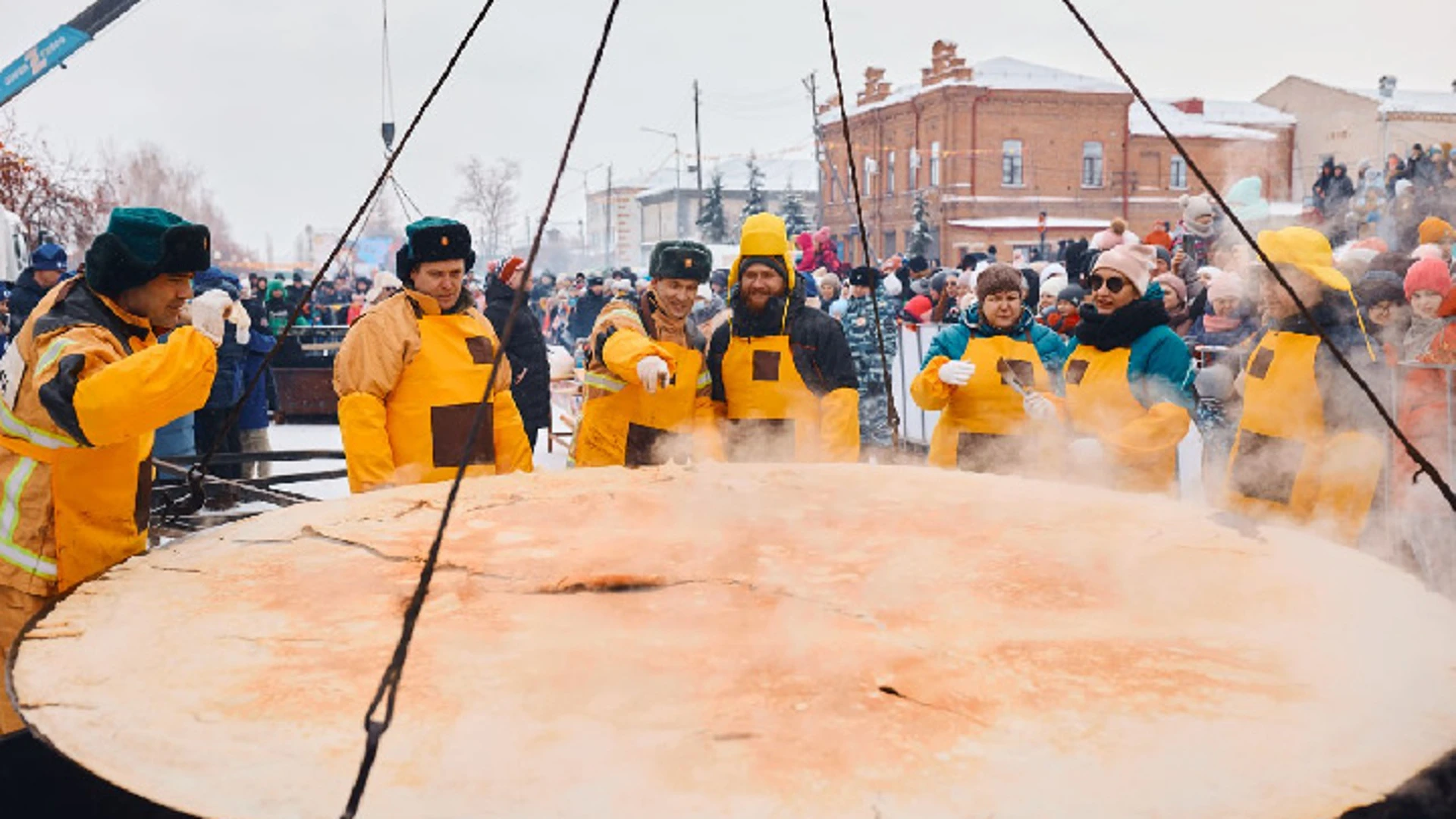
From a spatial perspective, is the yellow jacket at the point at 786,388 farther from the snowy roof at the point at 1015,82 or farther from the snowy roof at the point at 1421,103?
the snowy roof at the point at 1015,82

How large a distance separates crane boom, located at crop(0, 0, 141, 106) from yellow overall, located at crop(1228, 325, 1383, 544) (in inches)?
601

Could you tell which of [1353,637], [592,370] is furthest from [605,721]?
[592,370]

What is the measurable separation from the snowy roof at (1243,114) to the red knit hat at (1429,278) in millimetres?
35144

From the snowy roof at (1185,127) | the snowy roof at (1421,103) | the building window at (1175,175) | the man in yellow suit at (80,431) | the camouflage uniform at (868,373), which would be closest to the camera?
the man in yellow suit at (80,431)

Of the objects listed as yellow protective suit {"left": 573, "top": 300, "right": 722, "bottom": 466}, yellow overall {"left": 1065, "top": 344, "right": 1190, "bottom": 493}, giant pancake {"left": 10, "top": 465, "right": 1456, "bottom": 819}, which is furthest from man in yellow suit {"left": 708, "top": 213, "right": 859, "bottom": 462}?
giant pancake {"left": 10, "top": 465, "right": 1456, "bottom": 819}

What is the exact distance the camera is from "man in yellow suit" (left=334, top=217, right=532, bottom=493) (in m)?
3.64

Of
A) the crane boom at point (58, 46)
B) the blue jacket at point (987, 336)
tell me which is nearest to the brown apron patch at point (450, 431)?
the blue jacket at point (987, 336)

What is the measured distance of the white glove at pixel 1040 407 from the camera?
13.5 feet

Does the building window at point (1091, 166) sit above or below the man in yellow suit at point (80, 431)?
above

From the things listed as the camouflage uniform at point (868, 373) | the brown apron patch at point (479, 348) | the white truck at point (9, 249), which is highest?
the white truck at point (9, 249)

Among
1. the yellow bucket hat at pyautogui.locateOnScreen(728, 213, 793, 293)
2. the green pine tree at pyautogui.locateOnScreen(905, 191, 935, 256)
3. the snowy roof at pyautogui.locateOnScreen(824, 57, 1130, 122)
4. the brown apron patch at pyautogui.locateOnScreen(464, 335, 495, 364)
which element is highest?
the snowy roof at pyautogui.locateOnScreen(824, 57, 1130, 122)

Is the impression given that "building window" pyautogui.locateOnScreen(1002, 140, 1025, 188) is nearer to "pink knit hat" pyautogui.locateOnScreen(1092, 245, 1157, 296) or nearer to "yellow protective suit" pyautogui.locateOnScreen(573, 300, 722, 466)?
"pink knit hat" pyautogui.locateOnScreen(1092, 245, 1157, 296)

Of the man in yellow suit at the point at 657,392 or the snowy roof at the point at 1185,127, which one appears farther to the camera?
the snowy roof at the point at 1185,127

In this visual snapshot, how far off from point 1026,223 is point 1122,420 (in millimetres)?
34343
